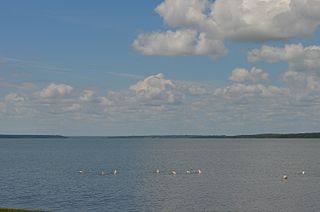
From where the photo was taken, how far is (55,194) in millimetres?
67625

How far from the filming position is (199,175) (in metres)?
98.5

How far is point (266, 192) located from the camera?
7075 centimetres

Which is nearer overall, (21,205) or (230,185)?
(21,205)

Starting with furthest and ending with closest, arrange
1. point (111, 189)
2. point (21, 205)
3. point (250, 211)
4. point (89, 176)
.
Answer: point (89, 176) → point (111, 189) → point (21, 205) → point (250, 211)

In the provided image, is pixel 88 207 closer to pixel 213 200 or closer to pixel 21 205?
pixel 21 205

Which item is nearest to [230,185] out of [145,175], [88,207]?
[145,175]

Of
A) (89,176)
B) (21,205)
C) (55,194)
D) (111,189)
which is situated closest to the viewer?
(21,205)

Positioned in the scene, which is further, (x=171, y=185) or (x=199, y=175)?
(x=199, y=175)

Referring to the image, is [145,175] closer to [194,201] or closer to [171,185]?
[171,185]

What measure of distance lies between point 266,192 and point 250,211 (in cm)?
1667

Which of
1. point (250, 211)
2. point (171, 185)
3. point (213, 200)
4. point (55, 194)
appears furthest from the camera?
point (171, 185)

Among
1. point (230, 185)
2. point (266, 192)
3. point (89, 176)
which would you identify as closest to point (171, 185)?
point (230, 185)

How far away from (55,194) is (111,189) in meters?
9.63

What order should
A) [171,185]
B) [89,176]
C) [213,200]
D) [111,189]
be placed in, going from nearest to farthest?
[213,200] → [111,189] → [171,185] → [89,176]
